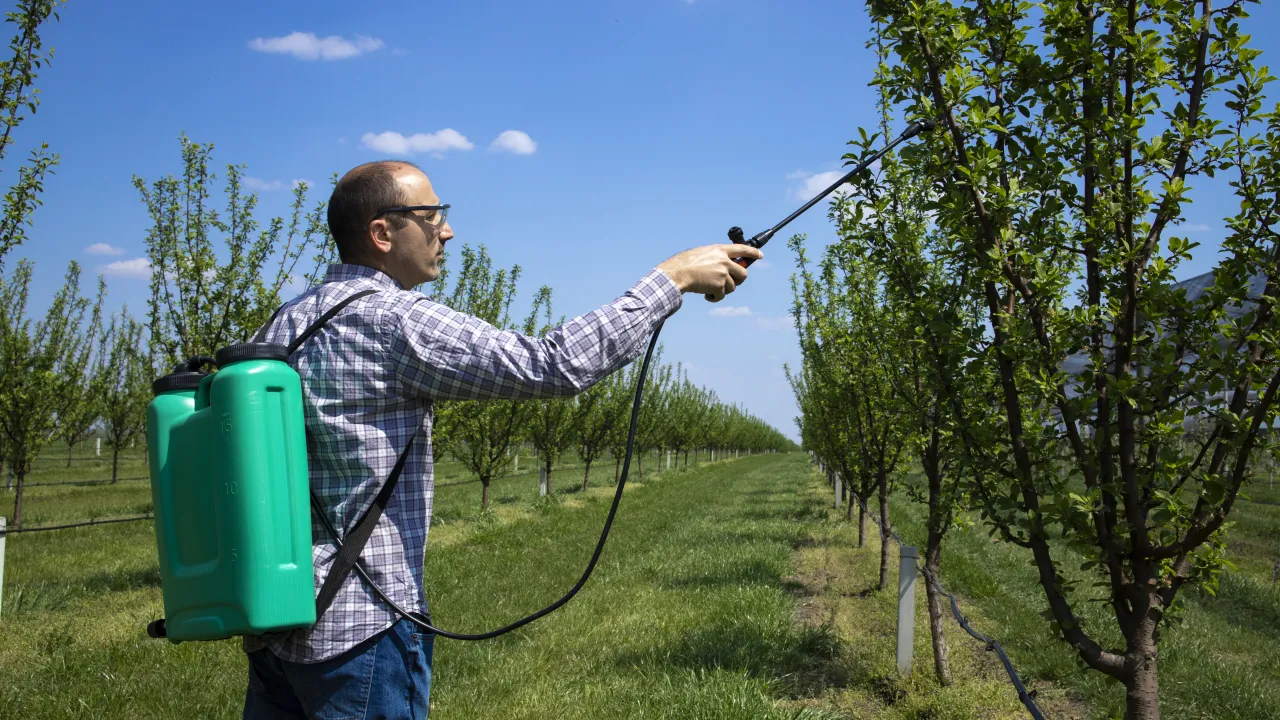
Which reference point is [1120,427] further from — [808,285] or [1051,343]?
[808,285]

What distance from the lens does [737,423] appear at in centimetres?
5909

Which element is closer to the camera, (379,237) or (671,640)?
(379,237)

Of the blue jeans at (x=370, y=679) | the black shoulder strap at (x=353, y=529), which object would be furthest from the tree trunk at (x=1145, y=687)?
the black shoulder strap at (x=353, y=529)

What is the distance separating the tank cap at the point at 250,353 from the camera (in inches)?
61.4

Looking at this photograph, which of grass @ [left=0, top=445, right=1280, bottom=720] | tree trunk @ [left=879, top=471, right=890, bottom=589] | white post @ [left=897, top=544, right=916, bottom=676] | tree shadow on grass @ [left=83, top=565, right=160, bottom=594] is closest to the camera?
grass @ [left=0, top=445, right=1280, bottom=720]

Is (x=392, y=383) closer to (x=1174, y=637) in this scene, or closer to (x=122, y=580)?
(x=1174, y=637)

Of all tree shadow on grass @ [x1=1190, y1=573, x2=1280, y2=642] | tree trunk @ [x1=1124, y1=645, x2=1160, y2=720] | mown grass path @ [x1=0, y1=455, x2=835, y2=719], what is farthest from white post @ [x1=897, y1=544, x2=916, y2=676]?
tree shadow on grass @ [x1=1190, y1=573, x2=1280, y2=642]

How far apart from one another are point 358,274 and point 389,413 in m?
0.37

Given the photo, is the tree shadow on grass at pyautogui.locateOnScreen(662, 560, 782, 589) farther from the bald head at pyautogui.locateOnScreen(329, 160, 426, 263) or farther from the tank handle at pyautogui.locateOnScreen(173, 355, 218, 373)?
the tank handle at pyautogui.locateOnScreen(173, 355, 218, 373)

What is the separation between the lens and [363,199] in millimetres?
1873

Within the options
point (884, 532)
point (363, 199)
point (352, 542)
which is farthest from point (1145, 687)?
point (884, 532)

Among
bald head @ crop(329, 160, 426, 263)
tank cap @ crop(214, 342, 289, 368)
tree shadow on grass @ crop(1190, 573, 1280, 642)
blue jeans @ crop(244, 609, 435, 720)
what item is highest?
bald head @ crop(329, 160, 426, 263)

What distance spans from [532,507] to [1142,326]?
14729mm

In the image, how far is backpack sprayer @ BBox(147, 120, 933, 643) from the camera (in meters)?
1.52
